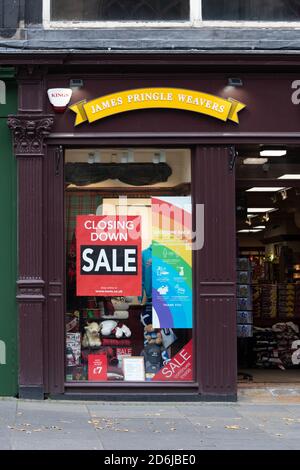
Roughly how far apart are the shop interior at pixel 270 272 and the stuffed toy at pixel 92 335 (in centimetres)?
237

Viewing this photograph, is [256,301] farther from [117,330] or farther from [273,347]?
[117,330]

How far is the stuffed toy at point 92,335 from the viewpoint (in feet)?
34.7

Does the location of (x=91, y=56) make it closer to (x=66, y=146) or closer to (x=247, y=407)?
(x=66, y=146)

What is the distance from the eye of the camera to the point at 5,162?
34.0ft

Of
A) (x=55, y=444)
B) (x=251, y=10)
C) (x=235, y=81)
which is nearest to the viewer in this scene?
(x=55, y=444)

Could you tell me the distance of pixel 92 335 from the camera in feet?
34.8

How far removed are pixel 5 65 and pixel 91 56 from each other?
1.15 m

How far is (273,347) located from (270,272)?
428cm

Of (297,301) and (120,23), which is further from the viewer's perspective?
(297,301)

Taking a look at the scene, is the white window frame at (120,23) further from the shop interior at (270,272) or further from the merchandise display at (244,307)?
the merchandise display at (244,307)

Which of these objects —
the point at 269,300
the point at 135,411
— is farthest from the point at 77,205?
the point at 269,300

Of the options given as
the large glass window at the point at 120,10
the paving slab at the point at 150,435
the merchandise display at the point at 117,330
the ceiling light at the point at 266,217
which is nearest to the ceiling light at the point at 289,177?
the merchandise display at the point at 117,330

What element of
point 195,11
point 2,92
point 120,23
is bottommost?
point 2,92

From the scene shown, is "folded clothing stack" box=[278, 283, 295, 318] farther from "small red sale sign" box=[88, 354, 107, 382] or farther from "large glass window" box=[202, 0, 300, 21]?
"large glass window" box=[202, 0, 300, 21]
